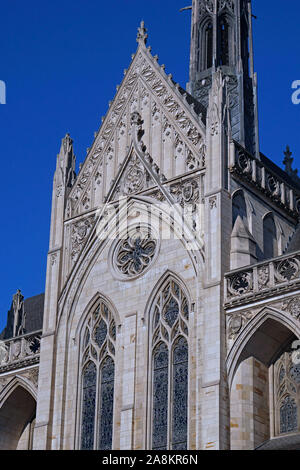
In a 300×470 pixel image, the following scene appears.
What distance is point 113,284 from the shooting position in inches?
1246

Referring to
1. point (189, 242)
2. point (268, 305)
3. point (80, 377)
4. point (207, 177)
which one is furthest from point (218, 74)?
point (80, 377)

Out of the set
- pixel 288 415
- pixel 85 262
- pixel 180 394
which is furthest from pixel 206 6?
pixel 288 415

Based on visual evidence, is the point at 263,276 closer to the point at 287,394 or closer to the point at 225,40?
the point at 287,394

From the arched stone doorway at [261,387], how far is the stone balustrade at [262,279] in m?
0.75

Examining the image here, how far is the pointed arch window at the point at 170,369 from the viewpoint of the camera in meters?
28.5

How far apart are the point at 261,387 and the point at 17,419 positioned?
951 cm

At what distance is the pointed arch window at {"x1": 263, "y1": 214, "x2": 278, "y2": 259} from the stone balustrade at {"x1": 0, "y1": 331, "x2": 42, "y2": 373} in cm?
761

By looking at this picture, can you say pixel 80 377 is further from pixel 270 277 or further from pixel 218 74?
pixel 218 74

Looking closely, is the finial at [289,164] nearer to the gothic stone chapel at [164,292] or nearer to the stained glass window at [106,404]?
the gothic stone chapel at [164,292]

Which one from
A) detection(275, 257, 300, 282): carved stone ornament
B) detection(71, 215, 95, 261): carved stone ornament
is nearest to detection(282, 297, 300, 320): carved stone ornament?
detection(275, 257, 300, 282): carved stone ornament

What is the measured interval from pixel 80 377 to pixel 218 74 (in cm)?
992

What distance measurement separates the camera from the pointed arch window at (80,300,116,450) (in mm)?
30109

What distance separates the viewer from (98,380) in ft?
101
